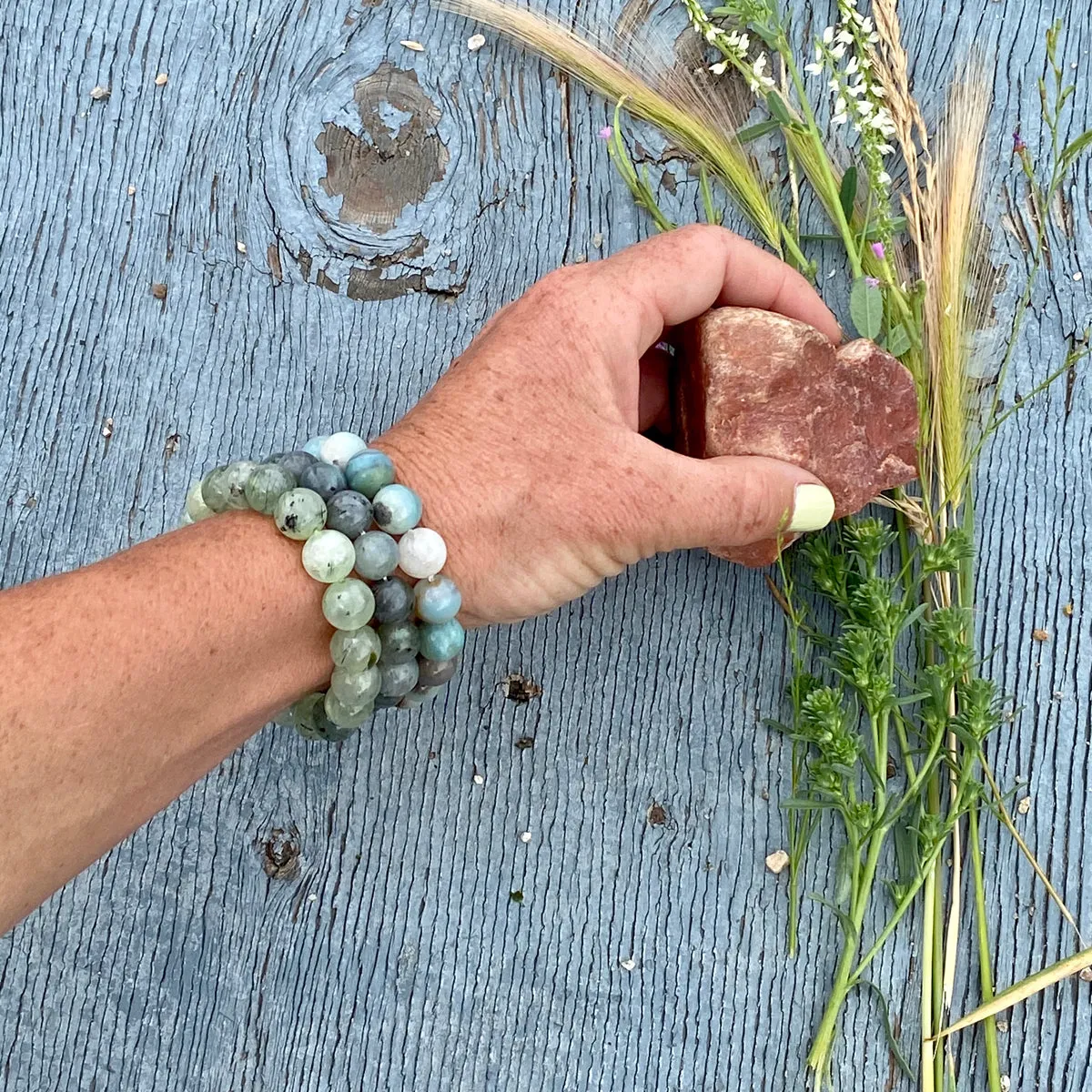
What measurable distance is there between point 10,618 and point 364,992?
626mm

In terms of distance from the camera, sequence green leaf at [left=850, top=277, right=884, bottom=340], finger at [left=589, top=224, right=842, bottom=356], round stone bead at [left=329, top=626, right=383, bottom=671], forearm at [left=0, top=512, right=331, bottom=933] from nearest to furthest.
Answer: forearm at [left=0, top=512, right=331, bottom=933]
round stone bead at [left=329, top=626, right=383, bottom=671]
finger at [left=589, top=224, right=842, bottom=356]
green leaf at [left=850, top=277, right=884, bottom=340]

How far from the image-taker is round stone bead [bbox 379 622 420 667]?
901mm

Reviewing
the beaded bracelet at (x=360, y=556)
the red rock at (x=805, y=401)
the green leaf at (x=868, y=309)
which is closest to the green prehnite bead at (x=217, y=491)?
the beaded bracelet at (x=360, y=556)

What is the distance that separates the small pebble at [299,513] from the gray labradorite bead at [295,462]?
3 cm

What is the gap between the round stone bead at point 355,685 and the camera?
0.89 metres

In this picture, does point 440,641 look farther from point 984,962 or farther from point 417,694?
point 984,962

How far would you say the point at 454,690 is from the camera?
47.7 inches

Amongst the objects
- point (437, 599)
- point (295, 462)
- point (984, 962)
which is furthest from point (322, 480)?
point (984, 962)

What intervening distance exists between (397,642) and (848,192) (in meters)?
0.72

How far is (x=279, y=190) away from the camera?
4.28 ft

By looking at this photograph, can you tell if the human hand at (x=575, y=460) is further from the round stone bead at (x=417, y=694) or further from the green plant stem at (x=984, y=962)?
the green plant stem at (x=984, y=962)

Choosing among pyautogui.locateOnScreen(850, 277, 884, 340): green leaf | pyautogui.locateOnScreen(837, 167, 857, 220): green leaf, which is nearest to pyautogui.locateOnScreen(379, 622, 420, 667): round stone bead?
pyautogui.locateOnScreen(850, 277, 884, 340): green leaf

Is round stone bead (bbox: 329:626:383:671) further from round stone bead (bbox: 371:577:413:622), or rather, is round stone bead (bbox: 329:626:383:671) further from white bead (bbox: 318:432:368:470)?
white bead (bbox: 318:432:368:470)

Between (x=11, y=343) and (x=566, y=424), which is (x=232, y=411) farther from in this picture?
(x=566, y=424)
